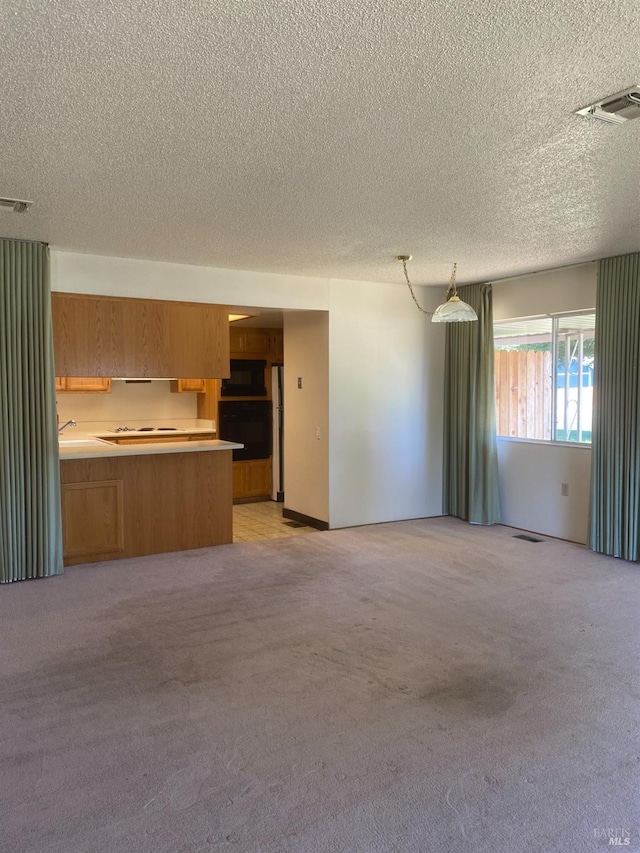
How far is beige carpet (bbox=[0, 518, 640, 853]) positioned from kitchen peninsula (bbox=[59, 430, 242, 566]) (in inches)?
17.5

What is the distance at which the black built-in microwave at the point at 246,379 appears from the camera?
7.73m

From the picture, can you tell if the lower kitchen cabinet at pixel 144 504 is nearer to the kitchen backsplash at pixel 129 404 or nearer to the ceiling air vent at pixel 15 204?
the ceiling air vent at pixel 15 204

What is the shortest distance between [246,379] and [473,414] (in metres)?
2.96

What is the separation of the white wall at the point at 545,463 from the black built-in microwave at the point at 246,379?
308 cm

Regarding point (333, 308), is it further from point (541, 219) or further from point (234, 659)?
point (234, 659)

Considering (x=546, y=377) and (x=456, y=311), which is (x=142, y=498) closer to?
(x=456, y=311)

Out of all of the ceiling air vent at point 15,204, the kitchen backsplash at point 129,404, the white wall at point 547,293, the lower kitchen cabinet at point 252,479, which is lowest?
the lower kitchen cabinet at point 252,479

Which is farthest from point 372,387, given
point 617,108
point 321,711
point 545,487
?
point 617,108

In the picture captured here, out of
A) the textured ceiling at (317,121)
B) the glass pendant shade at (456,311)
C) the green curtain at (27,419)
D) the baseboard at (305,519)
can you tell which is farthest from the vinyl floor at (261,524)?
the textured ceiling at (317,121)

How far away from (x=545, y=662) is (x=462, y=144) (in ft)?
8.65

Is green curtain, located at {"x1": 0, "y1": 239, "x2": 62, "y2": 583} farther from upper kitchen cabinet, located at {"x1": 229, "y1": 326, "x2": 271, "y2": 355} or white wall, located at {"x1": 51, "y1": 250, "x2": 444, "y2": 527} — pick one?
upper kitchen cabinet, located at {"x1": 229, "y1": 326, "x2": 271, "y2": 355}

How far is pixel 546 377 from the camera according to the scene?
6059mm

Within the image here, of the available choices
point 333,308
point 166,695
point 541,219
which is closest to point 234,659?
point 166,695

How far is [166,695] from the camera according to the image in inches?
116
